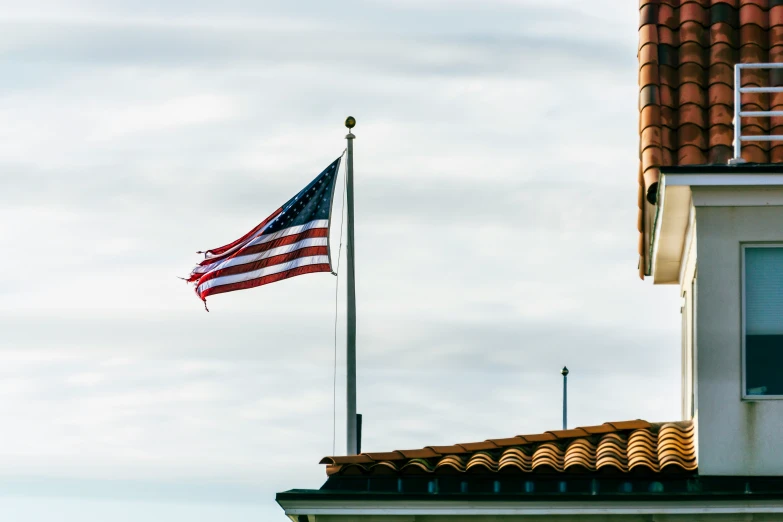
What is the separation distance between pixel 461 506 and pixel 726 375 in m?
2.76

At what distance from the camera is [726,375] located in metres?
16.1

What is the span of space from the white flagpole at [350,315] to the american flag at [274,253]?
380 millimetres

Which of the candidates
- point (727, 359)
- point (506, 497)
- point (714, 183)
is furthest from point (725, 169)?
point (506, 497)

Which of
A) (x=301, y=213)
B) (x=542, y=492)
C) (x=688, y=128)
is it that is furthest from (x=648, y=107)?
(x=301, y=213)

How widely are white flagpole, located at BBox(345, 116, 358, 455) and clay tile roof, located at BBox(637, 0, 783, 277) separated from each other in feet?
17.4

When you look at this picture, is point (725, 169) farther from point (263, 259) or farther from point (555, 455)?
point (263, 259)

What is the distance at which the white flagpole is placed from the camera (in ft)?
71.7

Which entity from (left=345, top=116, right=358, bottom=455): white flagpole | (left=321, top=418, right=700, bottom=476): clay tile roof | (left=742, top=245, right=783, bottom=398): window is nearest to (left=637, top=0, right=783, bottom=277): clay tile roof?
(left=742, top=245, right=783, bottom=398): window

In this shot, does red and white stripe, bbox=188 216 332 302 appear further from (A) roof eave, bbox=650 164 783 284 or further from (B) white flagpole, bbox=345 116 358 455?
(A) roof eave, bbox=650 164 783 284

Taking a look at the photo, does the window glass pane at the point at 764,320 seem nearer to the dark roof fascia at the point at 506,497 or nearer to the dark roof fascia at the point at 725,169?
the dark roof fascia at the point at 725,169

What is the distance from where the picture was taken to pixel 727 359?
634 inches

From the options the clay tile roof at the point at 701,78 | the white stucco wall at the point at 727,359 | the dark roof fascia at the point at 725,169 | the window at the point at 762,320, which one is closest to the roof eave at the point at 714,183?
the dark roof fascia at the point at 725,169

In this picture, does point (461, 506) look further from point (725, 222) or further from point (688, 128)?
point (688, 128)

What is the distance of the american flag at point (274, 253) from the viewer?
2223 cm
